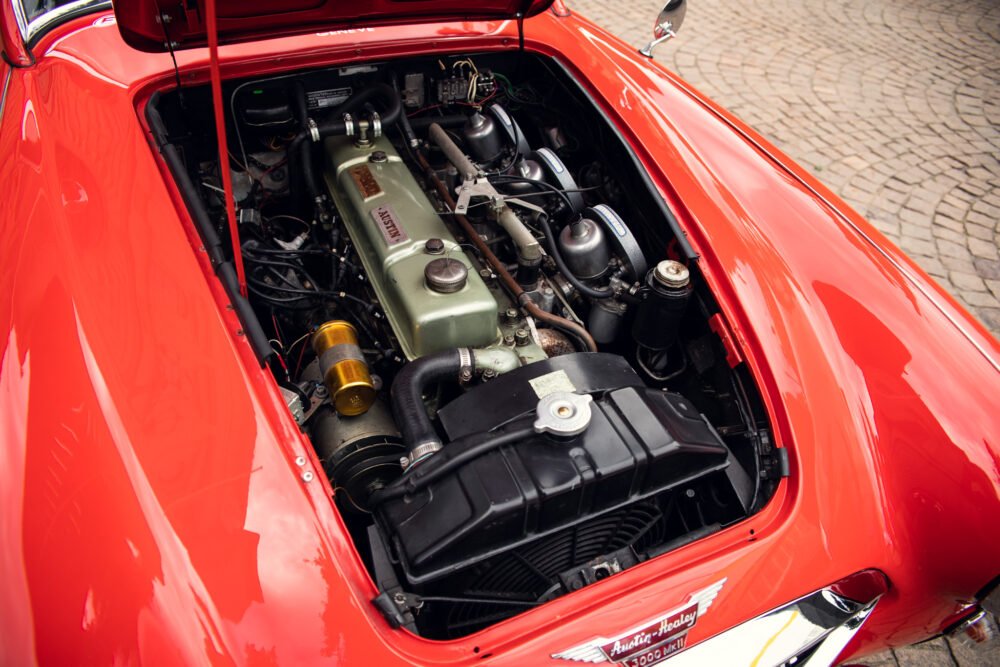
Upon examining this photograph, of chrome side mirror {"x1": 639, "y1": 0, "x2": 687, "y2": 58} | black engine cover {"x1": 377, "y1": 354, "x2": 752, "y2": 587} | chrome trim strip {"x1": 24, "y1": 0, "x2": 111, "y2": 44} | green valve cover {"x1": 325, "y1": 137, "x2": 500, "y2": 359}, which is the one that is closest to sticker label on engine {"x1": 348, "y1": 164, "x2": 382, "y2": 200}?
green valve cover {"x1": 325, "y1": 137, "x2": 500, "y2": 359}

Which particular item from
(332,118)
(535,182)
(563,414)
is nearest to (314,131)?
(332,118)

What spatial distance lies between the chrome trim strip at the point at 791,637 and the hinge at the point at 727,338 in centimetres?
50

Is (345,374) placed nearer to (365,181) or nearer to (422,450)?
(422,450)

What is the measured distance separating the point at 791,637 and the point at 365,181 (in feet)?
5.09

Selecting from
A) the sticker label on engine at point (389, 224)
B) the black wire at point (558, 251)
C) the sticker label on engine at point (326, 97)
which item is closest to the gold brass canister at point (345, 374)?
the sticker label on engine at point (389, 224)

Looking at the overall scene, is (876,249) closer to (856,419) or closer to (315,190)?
(856,419)

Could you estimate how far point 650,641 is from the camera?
1.16m

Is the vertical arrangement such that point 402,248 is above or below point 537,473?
above

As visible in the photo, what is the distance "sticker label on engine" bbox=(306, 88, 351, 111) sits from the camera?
7.11 feet

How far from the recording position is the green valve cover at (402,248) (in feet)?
5.21

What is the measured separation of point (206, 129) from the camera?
81.4 inches

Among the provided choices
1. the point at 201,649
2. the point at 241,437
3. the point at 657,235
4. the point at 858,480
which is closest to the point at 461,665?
the point at 201,649

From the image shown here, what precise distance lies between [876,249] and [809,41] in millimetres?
4121

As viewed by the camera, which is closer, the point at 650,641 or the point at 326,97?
the point at 650,641
